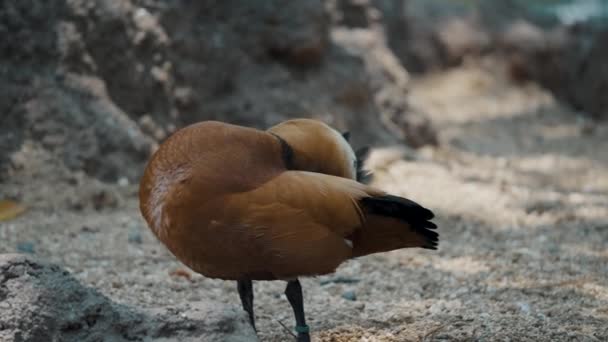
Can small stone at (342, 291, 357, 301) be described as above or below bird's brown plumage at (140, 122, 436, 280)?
below

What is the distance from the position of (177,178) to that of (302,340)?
2.27ft

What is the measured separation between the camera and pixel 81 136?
→ 17.7 feet

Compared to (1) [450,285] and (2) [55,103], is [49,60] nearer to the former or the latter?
(2) [55,103]

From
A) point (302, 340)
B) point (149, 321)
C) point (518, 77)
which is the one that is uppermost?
point (149, 321)

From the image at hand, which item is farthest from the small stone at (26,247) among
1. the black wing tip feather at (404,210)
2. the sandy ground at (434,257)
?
the black wing tip feather at (404,210)

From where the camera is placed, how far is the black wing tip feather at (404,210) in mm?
2963

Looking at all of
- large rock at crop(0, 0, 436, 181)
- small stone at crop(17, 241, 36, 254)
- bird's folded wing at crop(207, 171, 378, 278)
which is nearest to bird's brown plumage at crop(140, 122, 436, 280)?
bird's folded wing at crop(207, 171, 378, 278)

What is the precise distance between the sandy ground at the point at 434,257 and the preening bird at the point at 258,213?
13.0 inches

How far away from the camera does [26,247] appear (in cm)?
434

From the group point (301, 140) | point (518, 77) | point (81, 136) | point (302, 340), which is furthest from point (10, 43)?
point (518, 77)

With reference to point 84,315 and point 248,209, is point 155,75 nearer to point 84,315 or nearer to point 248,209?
point 248,209

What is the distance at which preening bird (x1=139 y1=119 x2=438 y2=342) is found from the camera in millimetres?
2732

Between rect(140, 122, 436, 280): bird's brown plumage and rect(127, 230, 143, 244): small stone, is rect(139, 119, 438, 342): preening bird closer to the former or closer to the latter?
rect(140, 122, 436, 280): bird's brown plumage

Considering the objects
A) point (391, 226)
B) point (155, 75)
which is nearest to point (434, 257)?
point (391, 226)
